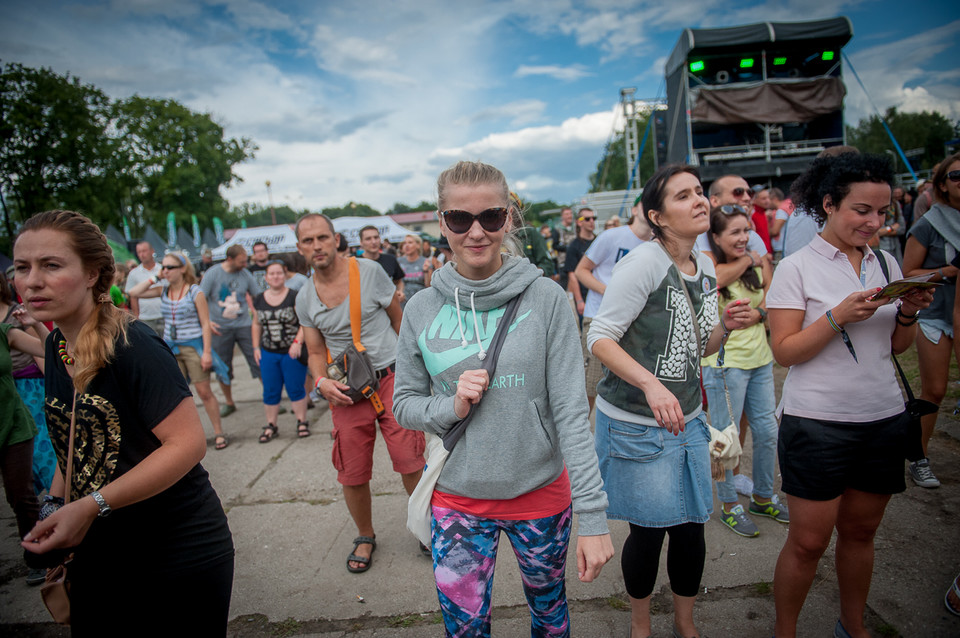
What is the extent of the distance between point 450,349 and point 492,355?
166 mm

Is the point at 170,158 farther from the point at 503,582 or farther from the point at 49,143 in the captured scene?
the point at 503,582

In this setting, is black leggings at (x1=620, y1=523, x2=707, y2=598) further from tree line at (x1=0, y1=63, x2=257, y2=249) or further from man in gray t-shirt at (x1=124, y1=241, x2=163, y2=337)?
tree line at (x1=0, y1=63, x2=257, y2=249)

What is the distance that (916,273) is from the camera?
296cm

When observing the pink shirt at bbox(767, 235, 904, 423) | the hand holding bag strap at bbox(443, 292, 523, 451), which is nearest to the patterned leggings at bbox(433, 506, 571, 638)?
the hand holding bag strap at bbox(443, 292, 523, 451)

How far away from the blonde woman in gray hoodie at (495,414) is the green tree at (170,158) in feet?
129

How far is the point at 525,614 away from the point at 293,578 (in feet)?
4.93

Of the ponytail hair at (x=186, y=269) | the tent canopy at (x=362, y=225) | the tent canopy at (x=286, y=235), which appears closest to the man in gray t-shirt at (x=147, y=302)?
the ponytail hair at (x=186, y=269)

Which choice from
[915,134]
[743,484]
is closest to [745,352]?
[743,484]

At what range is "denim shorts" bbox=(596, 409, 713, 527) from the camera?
2010 millimetres

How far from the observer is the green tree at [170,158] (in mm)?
34125

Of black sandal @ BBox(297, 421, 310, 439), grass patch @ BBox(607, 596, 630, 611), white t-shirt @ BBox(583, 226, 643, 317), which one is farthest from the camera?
black sandal @ BBox(297, 421, 310, 439)

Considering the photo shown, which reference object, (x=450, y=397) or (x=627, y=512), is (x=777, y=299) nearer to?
(x=627, y=512)

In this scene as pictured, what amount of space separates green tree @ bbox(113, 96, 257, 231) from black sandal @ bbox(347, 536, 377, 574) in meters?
38.0

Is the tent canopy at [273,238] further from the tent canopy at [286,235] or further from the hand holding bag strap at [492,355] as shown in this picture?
the hand holding bag strap at [492,355]
